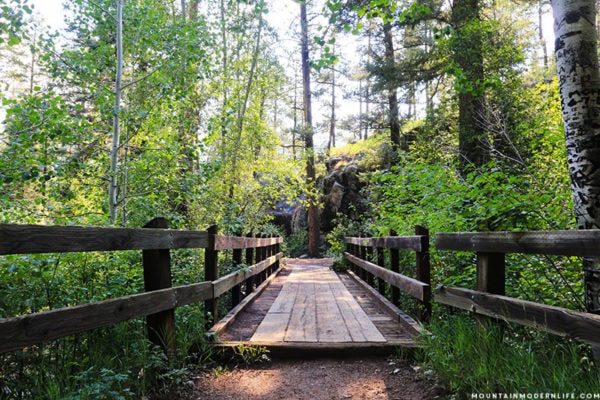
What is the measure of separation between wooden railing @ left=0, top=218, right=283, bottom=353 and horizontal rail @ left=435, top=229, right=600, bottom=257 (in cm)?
264

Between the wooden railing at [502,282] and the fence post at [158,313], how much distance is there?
Result: 8.54 feet

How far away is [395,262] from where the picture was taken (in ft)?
18.5

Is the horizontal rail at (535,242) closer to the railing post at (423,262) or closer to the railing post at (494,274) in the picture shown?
the railing post at (494,274)

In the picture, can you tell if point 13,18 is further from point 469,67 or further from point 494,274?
point 469,67

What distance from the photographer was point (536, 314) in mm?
2398

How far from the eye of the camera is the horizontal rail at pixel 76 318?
1813 millimetres

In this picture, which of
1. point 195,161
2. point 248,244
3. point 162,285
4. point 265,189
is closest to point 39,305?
point 162,285

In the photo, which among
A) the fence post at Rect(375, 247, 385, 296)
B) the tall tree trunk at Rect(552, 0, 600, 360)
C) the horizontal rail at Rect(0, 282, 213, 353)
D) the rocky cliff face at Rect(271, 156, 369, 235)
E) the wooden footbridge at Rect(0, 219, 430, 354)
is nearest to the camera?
the horizontal rail at Rect(0, 282, 213, 353)

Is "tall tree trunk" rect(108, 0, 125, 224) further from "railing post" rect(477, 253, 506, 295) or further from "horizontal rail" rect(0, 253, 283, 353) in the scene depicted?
"railing post" rect(477, 253, 506, 295)

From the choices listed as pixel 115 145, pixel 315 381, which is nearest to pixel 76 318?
pixel 315 381

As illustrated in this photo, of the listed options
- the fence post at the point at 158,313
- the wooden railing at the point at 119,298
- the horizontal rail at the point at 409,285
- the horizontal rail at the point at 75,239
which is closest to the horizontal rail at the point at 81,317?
the wooden railing at the point at 119,298

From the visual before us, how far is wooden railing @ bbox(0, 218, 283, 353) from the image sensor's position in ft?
6.18

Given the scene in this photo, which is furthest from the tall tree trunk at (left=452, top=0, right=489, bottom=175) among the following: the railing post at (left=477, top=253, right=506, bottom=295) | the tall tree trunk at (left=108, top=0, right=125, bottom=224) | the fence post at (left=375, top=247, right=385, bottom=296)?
the tall tree trunk at (left=108, top=0, right=125, bottom=224)

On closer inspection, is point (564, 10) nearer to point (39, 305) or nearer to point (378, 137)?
point (39, 305)
